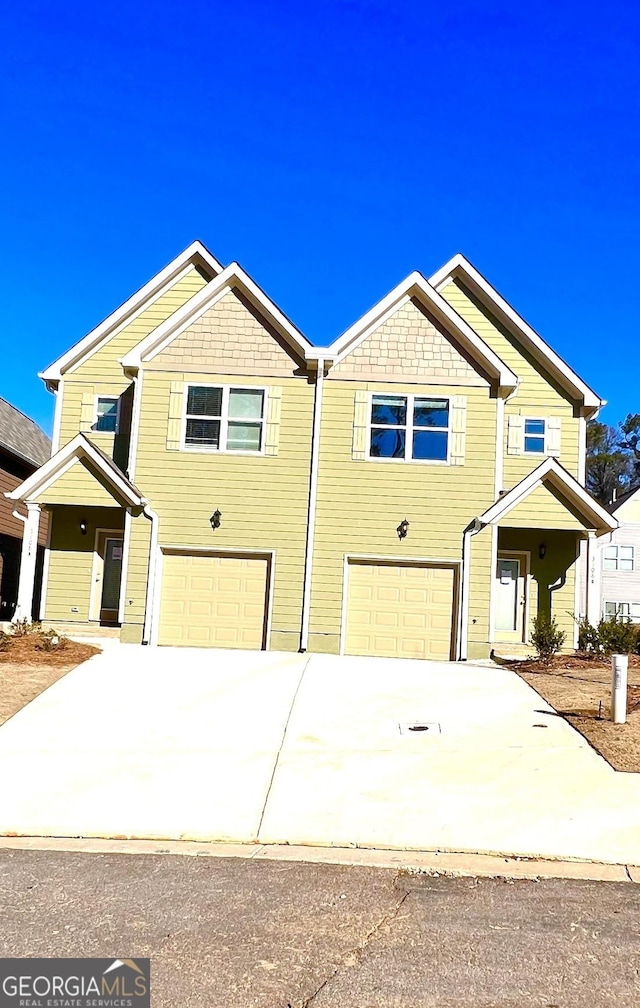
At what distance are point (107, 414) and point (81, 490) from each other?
274cm

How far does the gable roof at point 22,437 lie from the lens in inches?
948

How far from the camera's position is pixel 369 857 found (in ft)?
18.9

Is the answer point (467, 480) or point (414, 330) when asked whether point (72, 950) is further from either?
point (414, 330)

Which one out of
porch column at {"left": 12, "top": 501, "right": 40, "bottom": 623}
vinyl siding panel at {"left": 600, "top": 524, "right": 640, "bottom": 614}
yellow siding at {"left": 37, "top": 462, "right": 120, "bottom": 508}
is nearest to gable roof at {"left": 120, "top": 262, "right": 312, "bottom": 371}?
yellow siding at {"left": 37, "top": 462, "right": 120, "bottom": 508}

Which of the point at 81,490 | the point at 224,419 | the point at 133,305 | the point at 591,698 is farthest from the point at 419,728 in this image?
the point at 133,305

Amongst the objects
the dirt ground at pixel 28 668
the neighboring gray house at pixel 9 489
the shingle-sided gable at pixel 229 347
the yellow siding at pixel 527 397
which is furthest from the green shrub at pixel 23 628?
the yellow siding at pixel 527 397

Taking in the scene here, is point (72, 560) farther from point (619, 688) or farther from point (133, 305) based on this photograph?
point (619, 688)

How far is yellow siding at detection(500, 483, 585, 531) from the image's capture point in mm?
16453

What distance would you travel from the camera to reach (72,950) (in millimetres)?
4148

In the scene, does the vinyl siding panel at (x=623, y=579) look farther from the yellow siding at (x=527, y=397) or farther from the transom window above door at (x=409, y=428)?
the transom window above door at (x=409, y=428)

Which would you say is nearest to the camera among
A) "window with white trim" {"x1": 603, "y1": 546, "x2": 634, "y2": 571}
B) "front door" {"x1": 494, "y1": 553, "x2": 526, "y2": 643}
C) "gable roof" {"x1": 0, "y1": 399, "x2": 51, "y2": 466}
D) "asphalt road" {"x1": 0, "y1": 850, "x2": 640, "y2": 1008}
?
"asphalt road" {"x1": 0, "y1": 850, "x2": 640, "y2": 1008}

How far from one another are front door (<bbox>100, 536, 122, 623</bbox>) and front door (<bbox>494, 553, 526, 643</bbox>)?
8.59 m

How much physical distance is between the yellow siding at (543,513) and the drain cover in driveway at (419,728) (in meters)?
7.64

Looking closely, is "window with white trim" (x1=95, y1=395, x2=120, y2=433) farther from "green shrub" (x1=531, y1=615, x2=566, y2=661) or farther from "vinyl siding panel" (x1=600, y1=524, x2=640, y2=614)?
"vinyl siding panel" (x1=600, y1=524, x2=640, y2=614)
